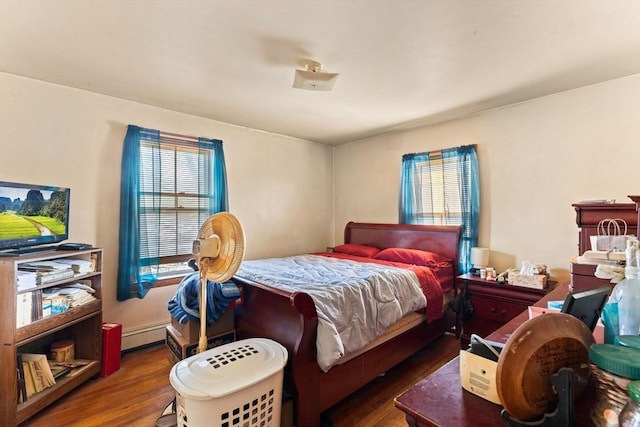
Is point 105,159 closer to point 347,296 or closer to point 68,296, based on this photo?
point 68,296

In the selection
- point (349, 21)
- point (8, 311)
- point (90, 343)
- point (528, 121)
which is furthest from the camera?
point (528, 121)

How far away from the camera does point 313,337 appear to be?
1852 mm

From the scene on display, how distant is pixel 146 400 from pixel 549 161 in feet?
13.4

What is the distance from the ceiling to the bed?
1.64 metres

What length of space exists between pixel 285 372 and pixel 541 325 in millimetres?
1584

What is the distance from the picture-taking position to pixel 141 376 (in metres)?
2.56

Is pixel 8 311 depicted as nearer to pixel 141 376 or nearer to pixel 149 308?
pixel 141 376

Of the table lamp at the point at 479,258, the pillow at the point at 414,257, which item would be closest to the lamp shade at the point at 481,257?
the table lamp at the point at 479,258

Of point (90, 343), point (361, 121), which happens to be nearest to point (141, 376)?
point (90, 343)

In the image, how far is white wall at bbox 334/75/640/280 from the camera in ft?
8.32

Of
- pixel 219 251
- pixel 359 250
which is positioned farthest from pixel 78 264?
pixel 359 250

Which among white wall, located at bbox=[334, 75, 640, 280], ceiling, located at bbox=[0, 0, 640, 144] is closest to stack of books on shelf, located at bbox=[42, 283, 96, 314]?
ceiling, located at bbox=[0, 0, 640, 144]

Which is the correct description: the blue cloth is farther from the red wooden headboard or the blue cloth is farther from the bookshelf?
the red wooden headboard

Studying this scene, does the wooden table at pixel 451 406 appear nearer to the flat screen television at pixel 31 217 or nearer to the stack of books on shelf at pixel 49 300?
the stack of books on shelf at pixel 49 300
